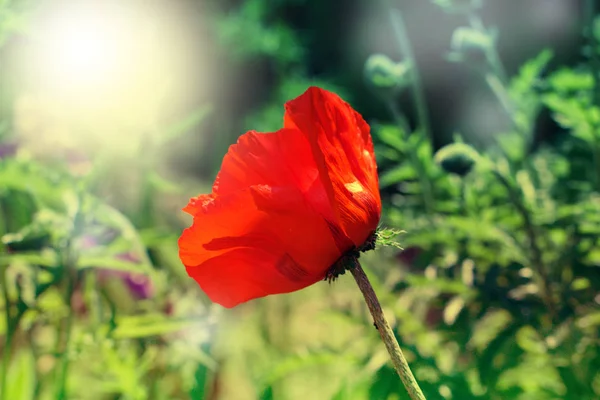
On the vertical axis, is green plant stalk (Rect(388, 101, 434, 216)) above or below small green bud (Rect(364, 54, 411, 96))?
below

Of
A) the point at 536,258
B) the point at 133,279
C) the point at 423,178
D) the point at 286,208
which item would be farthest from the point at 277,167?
the point at 133,279

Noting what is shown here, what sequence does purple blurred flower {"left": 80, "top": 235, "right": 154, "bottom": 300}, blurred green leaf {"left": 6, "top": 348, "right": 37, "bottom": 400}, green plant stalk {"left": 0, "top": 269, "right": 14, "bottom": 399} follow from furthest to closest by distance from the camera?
purple blurred flower {"left": 80, "top": 235, "right": 154, "bottom": 300} → blurred green leaf {"left": 6, "top": 348, "right": 37, "bottom": 400} → green plant stalk {"left": 0, "top": 269, "right": 14, "bottom": 399}

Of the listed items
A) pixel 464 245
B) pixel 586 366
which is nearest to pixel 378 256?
pixel 464 245

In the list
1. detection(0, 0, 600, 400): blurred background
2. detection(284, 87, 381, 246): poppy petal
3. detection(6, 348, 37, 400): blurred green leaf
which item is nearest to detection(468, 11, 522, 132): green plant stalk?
detection(0, 0, 600, 400): blurred background

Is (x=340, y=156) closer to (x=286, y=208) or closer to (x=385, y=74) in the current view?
(x=286, y=208)

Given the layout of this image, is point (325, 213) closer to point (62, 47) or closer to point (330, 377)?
point (330, 377)

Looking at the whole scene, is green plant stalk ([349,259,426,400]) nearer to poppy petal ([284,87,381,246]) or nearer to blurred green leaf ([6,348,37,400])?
poppy petal ([284,87,381,246])
